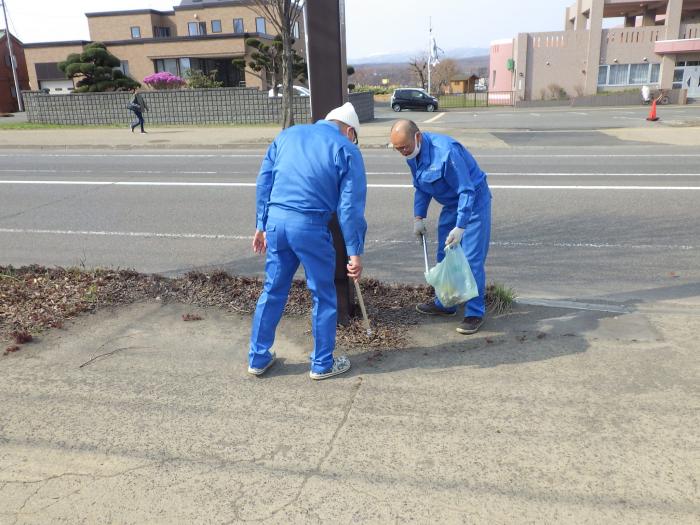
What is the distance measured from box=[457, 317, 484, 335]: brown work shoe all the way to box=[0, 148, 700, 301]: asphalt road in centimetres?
126

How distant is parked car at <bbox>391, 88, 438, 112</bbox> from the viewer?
34625 millimetres

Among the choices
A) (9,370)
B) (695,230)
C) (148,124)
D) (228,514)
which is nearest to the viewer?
(228,514)

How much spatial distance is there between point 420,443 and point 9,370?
284 cm

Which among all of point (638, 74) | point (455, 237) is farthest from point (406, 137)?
point (638, 74)

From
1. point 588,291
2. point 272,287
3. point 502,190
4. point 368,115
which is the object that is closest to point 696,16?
point 368,115

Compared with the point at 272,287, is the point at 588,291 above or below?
below

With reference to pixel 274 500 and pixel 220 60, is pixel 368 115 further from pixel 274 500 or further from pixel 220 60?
pixel 274 500

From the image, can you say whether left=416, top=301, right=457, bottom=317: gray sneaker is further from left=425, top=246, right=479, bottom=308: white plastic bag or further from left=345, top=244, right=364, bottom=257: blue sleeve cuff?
left=345, top=244, right=364, bottom=257: blue sleeve cuff

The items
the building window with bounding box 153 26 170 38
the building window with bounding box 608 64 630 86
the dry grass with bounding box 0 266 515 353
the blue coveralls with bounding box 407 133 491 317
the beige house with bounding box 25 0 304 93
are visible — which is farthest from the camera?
the building window with bounding box 153 26 170 38

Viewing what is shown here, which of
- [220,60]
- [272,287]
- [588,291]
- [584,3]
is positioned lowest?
[588,291]

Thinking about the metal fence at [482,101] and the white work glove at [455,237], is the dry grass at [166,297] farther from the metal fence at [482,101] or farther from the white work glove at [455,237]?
the metal fence at [482,101]

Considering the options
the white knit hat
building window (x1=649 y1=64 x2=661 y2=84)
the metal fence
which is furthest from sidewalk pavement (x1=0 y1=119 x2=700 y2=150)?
building window (x1=649 y1=64 x2=661 y2=84)

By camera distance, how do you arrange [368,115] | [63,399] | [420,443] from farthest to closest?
1. [368,115]
2. [63,399]
3. [420,443]

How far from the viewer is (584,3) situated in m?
42.5
